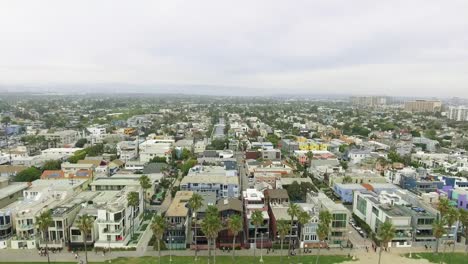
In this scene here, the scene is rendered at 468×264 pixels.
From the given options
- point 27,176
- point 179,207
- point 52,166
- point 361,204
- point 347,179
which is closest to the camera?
point 179,207

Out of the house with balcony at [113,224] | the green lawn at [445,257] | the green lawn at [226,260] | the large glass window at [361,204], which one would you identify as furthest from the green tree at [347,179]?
the house with balcony at [113,224]

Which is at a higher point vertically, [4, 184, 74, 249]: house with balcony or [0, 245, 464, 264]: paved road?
[4, 184, 74, 249]: house with balcony

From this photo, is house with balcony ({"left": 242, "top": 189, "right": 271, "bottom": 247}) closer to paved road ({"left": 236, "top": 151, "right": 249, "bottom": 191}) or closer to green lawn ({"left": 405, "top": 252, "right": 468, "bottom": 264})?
paved road ({"left": 236, "top": 151, "right": 249, "bottom": 191})

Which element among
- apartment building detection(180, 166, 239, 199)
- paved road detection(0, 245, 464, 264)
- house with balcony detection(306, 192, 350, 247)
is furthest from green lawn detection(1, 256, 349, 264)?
apartment building detection(180, 166, 239, 199)

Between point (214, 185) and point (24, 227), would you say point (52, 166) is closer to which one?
point (24, 227)

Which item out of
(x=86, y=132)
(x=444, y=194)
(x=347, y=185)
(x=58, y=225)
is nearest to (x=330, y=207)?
(x=347, y=185)

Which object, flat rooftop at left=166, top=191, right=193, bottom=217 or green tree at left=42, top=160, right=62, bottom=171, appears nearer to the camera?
flat rooftop at left=166, top=191, right=193, bottom=217

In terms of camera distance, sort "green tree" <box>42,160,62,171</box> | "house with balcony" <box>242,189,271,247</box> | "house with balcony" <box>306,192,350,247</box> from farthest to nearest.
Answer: "green tree" <box>42,160,62,171</box>, "house with balcony" <box>306,192,350,247</box>, "house with balcony" <box>242,189,271,247</box>

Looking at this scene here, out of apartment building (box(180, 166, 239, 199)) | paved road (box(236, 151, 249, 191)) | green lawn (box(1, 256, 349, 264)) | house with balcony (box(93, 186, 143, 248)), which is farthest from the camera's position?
paved road (box(236, 151, 249, 191))

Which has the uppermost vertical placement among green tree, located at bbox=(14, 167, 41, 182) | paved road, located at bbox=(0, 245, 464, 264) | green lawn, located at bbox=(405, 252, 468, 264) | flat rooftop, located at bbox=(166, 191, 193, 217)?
flat rooftop, located at bbox=(166, 191, 193, 217)

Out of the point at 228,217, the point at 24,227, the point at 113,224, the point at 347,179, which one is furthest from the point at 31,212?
the point at 347,179
